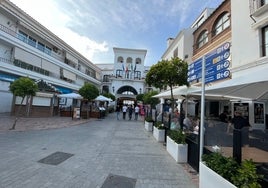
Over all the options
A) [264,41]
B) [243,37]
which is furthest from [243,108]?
[243,37]

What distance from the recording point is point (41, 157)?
6180mm

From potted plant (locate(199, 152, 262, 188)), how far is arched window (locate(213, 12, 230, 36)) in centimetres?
1425

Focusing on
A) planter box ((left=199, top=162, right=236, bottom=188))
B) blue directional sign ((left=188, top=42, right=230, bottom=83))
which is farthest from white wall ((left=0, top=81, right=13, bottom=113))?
planter box ((left=199, top=162, right=236, bottom=188))

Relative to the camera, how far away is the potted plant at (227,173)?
119 inches

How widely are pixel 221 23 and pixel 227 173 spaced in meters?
16.1

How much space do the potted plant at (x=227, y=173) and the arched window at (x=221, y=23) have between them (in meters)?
14.3

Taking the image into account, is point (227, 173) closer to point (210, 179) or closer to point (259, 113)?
point (210, 179)

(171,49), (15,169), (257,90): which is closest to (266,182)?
(257,90)

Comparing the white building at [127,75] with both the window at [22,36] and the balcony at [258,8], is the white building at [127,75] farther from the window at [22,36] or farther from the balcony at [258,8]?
the balcony at [258,8]

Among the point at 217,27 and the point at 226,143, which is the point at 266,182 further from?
the point at 217,27

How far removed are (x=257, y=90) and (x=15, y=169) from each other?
6669 mm

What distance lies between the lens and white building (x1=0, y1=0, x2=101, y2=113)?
806 inches

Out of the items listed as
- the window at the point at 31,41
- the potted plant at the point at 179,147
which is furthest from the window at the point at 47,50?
the potted plant at the point at 179,147

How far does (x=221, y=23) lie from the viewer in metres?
16.6
